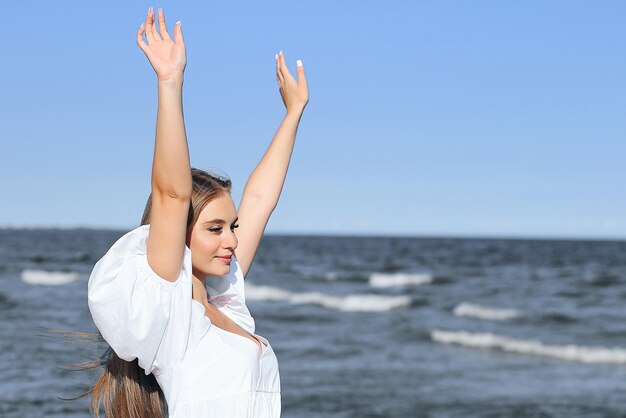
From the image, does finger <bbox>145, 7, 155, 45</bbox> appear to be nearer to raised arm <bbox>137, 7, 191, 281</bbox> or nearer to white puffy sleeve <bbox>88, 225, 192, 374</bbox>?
raised arm <bbox>137, 7, 191, 281</bbox>

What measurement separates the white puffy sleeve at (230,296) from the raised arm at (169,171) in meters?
0.43

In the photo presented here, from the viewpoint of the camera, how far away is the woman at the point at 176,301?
2443 millimetres

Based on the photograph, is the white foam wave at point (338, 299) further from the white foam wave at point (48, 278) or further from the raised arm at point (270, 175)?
the raised arm at point (270, 175)

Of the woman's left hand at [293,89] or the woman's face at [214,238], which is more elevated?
the woman's left hand at [293,89]

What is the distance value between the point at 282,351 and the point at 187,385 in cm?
1159

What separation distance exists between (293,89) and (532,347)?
13.3m

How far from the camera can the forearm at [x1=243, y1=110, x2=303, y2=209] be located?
3.23 m

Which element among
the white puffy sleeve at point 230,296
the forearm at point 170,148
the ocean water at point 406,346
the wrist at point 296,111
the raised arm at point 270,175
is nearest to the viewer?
the forearm at point 170,148

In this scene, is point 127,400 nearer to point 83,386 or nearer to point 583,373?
point 83,386

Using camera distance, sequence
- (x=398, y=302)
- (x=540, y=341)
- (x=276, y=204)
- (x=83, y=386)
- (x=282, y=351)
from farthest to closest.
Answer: (x=398, y=302), (x=540, y=341), (x=282, y=351), (x=83, y=386), (x=276, y=204)

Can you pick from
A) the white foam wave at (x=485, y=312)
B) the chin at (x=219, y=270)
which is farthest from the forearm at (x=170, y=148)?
the white foam wave at (x=485, y=312)

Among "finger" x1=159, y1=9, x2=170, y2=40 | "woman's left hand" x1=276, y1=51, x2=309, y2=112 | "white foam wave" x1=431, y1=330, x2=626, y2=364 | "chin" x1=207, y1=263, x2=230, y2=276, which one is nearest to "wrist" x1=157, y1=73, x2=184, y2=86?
"finger" x1=159, y1=9, x2=170, y2=40

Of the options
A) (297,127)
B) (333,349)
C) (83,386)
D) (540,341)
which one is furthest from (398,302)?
(297,127)

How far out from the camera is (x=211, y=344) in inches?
104
